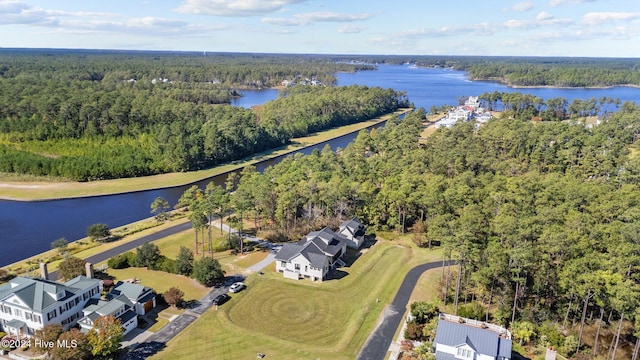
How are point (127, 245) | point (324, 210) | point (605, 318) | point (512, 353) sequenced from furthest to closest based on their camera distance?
point (324, 210) < point (127, 245) < point (605, 318) < point (512, 353)

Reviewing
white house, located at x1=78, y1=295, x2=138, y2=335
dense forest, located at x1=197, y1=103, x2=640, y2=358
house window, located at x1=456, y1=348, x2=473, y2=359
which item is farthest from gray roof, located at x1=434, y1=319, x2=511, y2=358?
white house, located at x1=78, y1=295, x2=138, y2=335

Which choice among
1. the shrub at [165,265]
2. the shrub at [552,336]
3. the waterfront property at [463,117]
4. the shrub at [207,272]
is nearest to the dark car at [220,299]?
the shrub at [207,272]

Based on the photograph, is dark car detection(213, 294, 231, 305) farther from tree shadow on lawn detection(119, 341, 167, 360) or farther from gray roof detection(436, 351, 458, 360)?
gray roof detection(436, 351, 458, 360)

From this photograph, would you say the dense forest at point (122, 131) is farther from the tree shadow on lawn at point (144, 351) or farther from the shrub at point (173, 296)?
the tree shadow on lawn at point (144, 351)

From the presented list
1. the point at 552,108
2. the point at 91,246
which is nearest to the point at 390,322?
the point at 91,246

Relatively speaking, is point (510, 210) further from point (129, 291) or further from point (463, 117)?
point (463, 117)

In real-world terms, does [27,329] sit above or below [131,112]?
below

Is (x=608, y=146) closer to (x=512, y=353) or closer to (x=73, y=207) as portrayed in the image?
(x=512, y=353)

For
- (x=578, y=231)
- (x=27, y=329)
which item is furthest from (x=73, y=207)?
(x=578, y=231)
